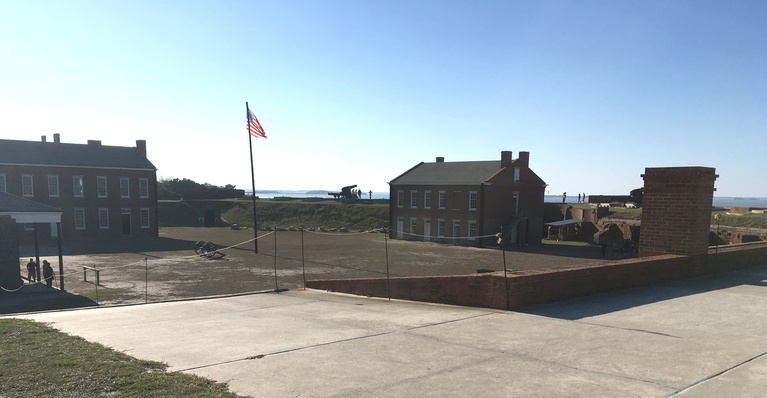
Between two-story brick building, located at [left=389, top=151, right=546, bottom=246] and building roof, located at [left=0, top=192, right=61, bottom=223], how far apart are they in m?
30.2

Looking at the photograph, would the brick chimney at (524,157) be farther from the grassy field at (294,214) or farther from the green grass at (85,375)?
the green grass at (85,375)

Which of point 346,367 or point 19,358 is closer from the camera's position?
point 346,367

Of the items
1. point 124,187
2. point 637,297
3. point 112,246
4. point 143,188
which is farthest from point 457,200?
point 637,297

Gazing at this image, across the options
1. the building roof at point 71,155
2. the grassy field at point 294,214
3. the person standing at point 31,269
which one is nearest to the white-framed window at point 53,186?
the building roof at point 71,155

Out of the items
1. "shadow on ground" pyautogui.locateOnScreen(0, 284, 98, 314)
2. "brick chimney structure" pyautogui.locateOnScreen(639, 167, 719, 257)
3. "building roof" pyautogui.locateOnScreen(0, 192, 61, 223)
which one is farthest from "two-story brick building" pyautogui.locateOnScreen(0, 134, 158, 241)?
"brick chimney structure" pyautogui.locateOnScreen(639, 167, 719, 257)

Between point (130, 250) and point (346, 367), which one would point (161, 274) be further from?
point (346, 367)

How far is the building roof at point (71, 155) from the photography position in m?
45.5

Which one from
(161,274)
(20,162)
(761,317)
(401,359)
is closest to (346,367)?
(401,359)

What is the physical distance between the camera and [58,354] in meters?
5.69

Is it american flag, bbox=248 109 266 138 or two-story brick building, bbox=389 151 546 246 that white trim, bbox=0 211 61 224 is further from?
two-story brick building, bbox=389 151 546 246

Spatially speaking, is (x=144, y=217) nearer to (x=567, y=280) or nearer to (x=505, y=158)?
(x=505, y=158)

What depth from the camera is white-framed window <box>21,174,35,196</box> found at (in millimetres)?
45000

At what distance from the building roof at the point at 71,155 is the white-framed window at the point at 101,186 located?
4.45 ft

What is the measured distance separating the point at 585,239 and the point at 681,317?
45546 mm
